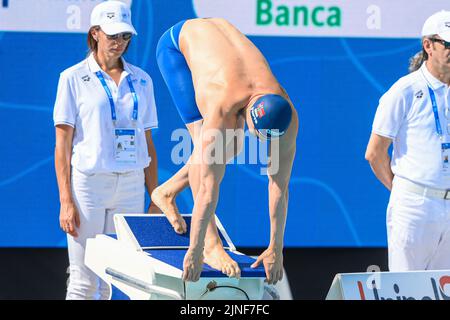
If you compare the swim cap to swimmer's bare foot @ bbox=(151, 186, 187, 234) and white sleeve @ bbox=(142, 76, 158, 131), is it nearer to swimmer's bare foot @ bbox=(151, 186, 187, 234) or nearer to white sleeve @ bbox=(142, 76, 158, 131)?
swimmer's bare foot @ bbox=(151, 186, 187, 234)

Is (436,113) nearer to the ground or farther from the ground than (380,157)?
farther from the ground

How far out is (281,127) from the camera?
4.85m

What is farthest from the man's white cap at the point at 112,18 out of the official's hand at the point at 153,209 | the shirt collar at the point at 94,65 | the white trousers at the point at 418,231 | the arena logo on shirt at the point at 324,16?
the white trousers at the point at 418,231

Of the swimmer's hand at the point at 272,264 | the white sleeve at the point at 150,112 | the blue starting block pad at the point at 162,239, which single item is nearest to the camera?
the swimmer's hand at the point at 272,264

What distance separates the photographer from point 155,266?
511 centimetres

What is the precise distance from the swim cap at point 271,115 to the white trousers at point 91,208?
1635 millimetres

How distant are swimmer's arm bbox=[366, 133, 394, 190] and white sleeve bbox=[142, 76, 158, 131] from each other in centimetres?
133

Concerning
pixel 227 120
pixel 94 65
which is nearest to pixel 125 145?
pixel 94 65

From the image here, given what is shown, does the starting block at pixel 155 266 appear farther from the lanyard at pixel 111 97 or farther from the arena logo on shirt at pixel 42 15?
the arena logo on shirt at pixel 42 15

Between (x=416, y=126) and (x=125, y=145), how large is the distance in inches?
68.0

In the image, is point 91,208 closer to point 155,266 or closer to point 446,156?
point 155,266

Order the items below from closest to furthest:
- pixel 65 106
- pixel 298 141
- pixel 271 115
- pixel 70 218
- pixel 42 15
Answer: pixel 271 115
pixel 70 218
pixel 65 106
pixel 42 15
pixel 298 141

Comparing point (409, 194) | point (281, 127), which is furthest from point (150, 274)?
point (409, 194)

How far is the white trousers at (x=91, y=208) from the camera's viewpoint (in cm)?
623
